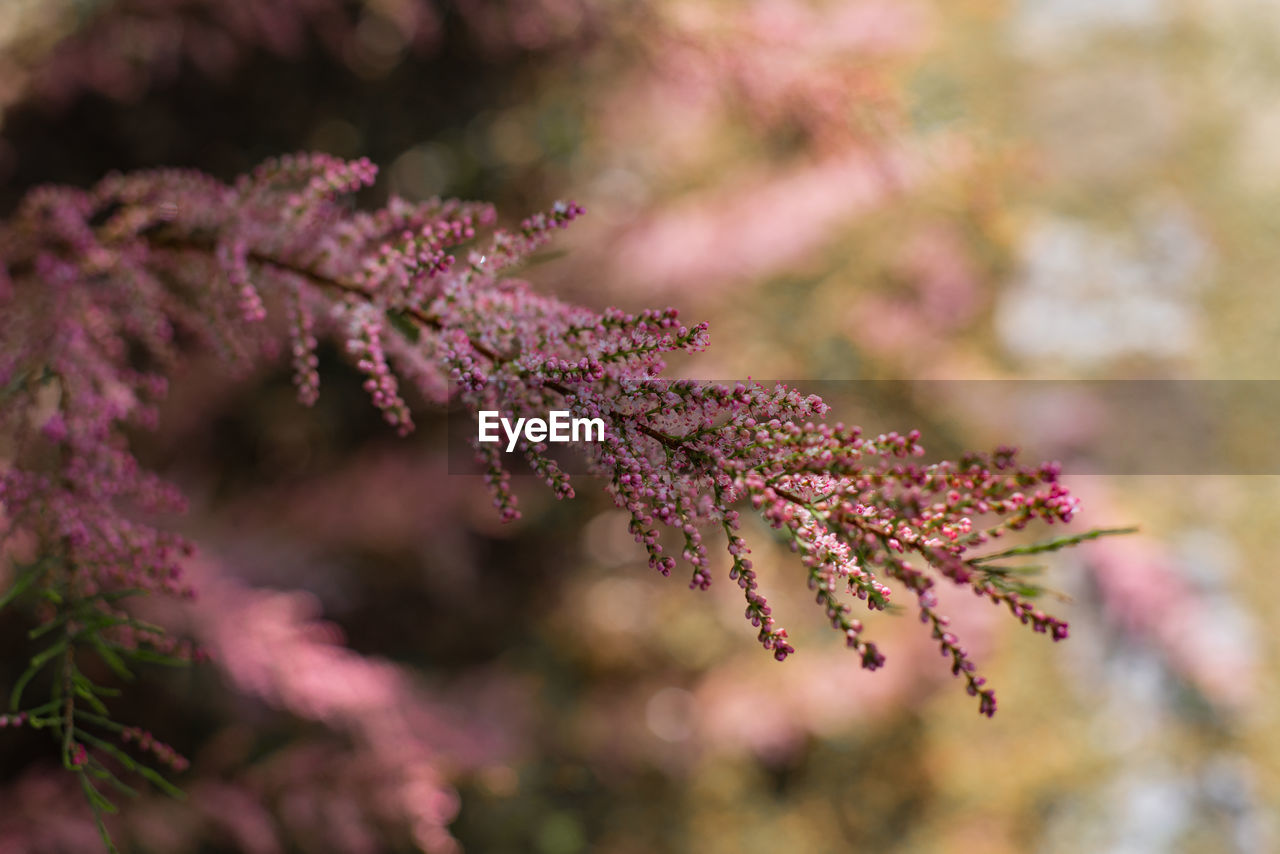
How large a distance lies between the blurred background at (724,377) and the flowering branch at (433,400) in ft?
0.51

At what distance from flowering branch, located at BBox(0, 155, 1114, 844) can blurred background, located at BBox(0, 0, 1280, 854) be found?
0.51 feet

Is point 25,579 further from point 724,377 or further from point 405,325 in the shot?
point 724,377

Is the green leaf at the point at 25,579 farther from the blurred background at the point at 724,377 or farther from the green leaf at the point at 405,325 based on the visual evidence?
the blurred background at the point at 724,377

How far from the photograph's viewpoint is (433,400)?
383 mm

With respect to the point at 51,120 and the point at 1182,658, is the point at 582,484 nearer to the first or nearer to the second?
the point at 51,120

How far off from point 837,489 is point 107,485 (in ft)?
1.08

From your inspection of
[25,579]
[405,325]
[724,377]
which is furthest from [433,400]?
[724,377]

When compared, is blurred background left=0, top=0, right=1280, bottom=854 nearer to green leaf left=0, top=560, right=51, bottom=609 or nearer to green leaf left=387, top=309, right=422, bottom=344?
green leaf left=387, top=309, right=422, bottom=344

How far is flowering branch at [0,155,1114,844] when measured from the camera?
28 cm

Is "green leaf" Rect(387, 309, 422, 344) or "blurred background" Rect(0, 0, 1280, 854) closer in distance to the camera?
"green leaf" Rect(387, 309, 422, 344)

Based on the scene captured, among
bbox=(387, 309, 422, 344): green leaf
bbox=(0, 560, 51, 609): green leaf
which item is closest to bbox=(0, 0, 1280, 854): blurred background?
bbox=(387, 309, 422, 344): green leaf

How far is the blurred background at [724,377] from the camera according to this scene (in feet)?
2.69

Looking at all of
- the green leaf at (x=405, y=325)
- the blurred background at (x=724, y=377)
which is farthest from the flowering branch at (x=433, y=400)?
the blurred background at (x=724, y=377)

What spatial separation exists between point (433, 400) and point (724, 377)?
0.61 metres
